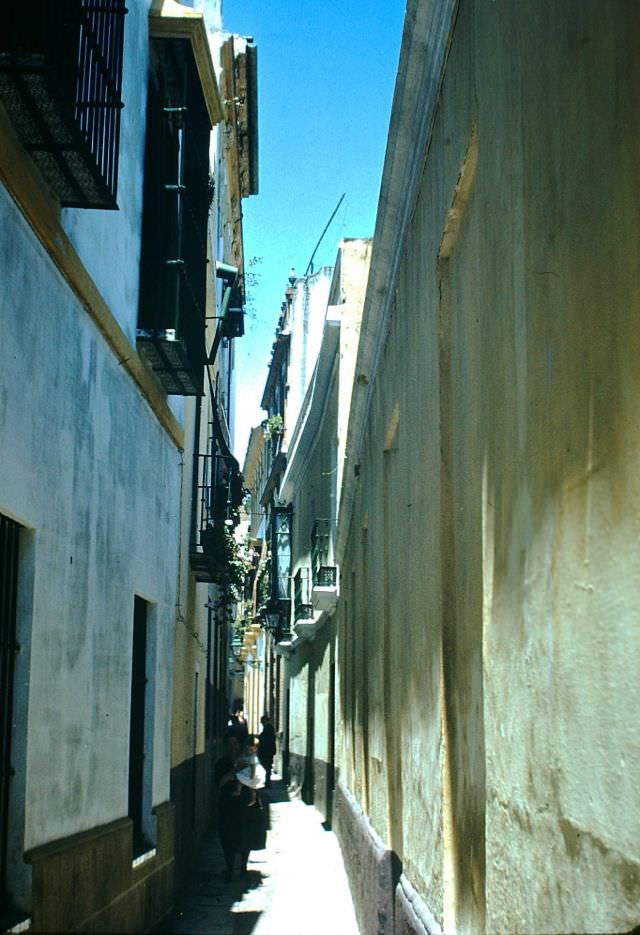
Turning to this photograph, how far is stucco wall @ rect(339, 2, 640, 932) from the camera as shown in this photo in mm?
2797

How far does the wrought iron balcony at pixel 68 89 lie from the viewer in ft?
19.6

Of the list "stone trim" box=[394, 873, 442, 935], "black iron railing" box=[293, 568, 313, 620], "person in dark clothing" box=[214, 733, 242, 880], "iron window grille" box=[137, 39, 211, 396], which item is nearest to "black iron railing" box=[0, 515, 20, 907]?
"stone trim" box=[394, 873, 442, 935]

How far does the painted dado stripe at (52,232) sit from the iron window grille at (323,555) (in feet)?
32.8

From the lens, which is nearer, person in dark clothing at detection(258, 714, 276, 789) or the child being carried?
the child being carried

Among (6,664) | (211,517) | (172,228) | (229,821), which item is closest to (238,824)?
(229,821)

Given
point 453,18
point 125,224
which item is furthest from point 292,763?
point 453,18

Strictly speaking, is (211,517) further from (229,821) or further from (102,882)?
(102,882)

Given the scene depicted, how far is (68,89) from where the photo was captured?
6.77 m

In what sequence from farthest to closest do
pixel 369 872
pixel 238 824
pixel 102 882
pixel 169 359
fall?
pixel 238 824, pixel 169 359, pixel 369 872, pixel 102 882

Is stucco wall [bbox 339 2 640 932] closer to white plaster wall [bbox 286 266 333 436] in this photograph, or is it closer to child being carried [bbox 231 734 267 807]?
child being carried [bbox 231 734 267 807]

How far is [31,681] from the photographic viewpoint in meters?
6.70

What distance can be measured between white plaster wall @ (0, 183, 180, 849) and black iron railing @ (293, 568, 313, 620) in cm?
1333

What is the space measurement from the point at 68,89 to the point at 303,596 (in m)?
19.8

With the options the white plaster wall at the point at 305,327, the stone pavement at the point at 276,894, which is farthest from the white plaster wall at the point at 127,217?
the white plaster wall at the point at 305,327
